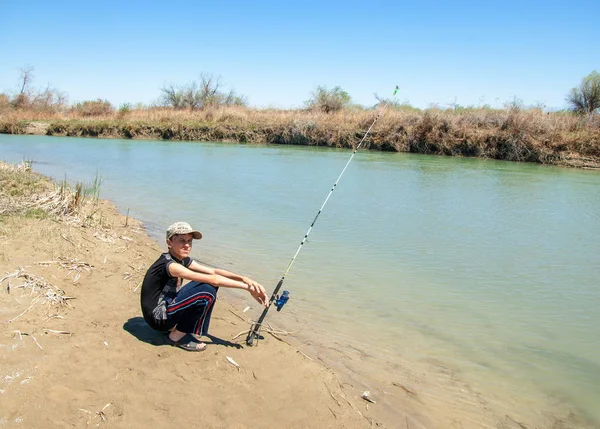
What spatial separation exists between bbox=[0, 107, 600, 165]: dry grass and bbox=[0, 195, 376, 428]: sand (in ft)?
67.7

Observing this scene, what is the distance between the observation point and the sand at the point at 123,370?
266 centimetres

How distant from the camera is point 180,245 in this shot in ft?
11.2

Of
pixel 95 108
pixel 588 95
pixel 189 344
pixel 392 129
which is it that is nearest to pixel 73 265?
pixel 189 344

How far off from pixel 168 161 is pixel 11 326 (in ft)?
51.9

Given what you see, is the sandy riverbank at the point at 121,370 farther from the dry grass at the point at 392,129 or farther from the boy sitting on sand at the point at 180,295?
the dry grass at the point at 392,129

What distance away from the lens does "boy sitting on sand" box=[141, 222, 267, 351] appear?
3.39 m

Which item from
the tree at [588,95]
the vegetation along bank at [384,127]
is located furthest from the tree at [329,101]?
the tree at [588,95]

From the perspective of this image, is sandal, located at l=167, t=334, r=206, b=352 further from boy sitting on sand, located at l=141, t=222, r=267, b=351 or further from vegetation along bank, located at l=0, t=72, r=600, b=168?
vegetation along bank, located at l=0, t=72, r=600, b=168

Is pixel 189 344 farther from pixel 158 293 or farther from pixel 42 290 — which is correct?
pixel 42 290

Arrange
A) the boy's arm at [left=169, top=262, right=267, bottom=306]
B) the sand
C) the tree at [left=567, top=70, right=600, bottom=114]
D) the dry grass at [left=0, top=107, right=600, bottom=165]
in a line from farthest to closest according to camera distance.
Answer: the tree at [left=567, top=70, right=600, bottom=114]
the dry grass at [left=0, top=107, right=600, bottom=165]
the boy's arm at [left=169, top=262, right=267, bottom=306]
the sand

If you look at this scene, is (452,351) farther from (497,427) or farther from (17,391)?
(17,391)

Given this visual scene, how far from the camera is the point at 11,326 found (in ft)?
10.7

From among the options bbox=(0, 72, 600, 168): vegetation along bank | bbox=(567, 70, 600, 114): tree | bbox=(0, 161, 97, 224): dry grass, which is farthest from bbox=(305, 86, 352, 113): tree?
bbox=(0, 161, 97, 224): dry grass

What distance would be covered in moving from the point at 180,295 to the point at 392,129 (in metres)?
23.2
